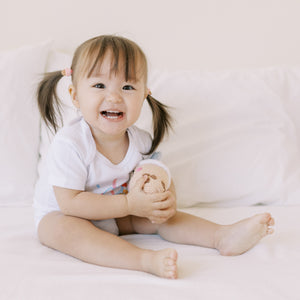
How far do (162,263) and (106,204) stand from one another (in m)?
0.23

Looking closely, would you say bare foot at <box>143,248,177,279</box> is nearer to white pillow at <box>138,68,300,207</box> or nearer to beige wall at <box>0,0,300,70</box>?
white pillow at <box>138,68,300,207</box>

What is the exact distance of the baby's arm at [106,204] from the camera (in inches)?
35.8

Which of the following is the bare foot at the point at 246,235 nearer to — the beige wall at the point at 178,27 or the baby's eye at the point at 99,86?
the baby's eye at the point at 99,86

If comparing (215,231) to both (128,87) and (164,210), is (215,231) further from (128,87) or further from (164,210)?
(128,87)

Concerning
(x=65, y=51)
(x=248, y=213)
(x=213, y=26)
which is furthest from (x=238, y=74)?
(x=65, y=51)

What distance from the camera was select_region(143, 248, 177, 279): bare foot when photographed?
0.74m

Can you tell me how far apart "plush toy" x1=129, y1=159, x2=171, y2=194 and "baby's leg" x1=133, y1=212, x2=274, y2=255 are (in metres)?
0.10

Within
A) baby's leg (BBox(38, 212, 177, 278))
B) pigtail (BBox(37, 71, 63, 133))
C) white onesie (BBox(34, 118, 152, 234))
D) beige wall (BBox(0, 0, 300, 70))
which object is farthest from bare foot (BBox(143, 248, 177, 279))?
beige wall (BBox(0, 0, 300, 70))

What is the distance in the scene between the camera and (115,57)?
36.5 inches

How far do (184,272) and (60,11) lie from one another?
3.88 ft

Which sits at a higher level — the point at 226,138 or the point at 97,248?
the point at 226,138

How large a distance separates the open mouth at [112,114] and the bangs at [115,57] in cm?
8

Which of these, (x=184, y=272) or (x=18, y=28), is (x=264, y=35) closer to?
(x=18, y=28)

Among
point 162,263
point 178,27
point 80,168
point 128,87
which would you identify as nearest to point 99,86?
point 128,87
